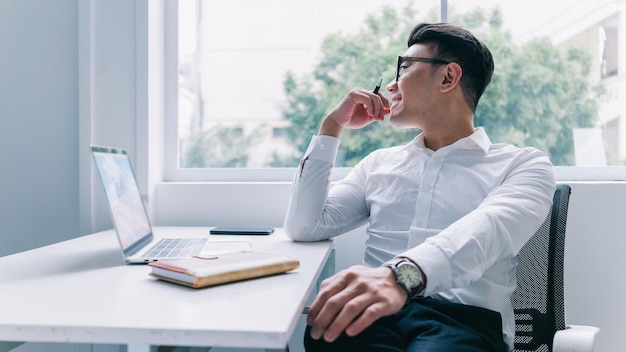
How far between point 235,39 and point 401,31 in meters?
0.67

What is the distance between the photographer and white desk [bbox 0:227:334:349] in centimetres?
81

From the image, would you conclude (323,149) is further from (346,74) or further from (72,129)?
(72,129)

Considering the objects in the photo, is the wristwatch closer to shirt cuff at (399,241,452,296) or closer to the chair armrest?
shirt cuff at (399,241,452,296)

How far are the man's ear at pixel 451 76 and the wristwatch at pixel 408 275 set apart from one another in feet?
2.57

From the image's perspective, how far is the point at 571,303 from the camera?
6.66ft

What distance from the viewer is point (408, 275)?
1105 millimetres

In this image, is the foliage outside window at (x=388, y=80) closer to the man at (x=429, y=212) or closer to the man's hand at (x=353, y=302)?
the man at (x=429, y=212)

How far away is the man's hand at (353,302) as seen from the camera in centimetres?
97

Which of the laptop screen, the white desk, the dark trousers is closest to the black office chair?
the dark trousers

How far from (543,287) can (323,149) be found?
2.40ft

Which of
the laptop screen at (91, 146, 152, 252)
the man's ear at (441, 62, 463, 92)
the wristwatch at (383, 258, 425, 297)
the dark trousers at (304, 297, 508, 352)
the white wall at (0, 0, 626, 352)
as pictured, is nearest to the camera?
the wristwatch at (383, 258, 425, 297)

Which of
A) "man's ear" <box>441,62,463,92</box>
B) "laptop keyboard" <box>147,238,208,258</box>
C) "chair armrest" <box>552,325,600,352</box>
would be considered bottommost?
"chair armrest" <box>552,325,600,352</box>

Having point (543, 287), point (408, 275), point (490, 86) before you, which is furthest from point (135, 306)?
point (490, 86)

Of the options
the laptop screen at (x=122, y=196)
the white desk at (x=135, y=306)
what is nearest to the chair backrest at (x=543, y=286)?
the white desk at (x=135, y=306)
